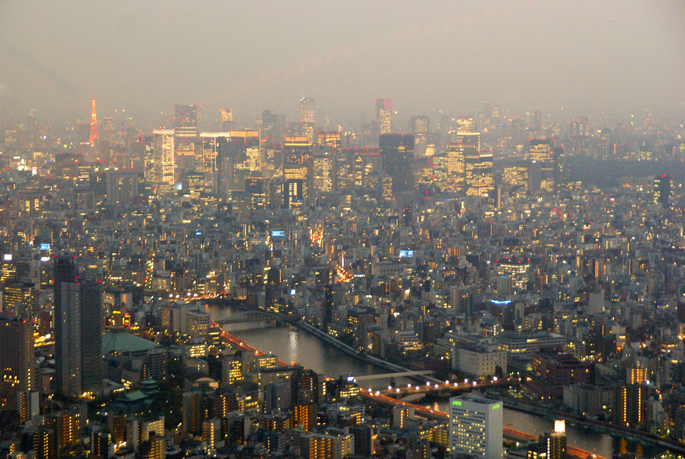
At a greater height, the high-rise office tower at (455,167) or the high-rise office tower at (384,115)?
the high-rise office tower at (384,115)

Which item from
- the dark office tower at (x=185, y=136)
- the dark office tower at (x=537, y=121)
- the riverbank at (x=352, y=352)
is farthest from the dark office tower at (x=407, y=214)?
the riverbank at (x=352, y=352)

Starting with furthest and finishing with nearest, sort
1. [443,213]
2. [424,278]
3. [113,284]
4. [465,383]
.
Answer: [443,213]
[424,278]
[113,284]
[465,383]

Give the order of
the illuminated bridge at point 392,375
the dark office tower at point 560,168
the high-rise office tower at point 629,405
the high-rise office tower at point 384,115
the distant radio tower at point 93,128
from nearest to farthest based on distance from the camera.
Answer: the high-rise office tower at point 629,405 → the illuminated bridge at point 392,375 → the distant radio tower at point 93,128 → the high-rise office tower at point 384,115 → the dark office tower at point 560,168

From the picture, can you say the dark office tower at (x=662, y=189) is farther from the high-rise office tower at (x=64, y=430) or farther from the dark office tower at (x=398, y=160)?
the high-rise office tower at (x=64, y=430)

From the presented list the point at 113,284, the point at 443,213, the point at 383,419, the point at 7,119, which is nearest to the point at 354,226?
the point at 443,213

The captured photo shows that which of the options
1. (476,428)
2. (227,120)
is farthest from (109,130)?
(476,428)

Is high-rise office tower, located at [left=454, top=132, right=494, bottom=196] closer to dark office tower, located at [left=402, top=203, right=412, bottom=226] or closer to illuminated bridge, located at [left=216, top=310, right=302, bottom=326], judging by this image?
dark office tower, located at [left=402, top=203, right=412, bottom=226]

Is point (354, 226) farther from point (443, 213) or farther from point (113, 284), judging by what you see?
point (113, 284)

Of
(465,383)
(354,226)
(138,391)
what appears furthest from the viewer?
(354,226)
